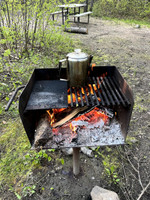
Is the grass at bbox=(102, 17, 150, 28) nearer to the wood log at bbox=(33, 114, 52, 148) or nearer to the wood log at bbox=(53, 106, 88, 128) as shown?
the wood log at bbox=(53, 106, 88, 128)

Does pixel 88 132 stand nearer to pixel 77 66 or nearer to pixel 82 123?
pixel 82 123

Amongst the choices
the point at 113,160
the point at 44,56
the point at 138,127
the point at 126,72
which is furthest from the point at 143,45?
the point at 113,160

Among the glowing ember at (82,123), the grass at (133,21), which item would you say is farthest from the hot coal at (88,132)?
the grass at (133,21)

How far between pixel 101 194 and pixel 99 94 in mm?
1076

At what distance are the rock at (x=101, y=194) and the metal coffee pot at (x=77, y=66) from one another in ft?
3.99

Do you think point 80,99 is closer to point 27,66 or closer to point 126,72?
point 27,66

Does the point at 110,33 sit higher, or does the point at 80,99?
the point at 110,33

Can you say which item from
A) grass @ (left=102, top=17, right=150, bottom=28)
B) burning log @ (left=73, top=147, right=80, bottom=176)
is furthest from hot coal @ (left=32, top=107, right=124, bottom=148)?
grass @ (left=102, top=17, right=150, bottom=28)

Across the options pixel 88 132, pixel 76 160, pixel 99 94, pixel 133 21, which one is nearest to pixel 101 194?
pixel 76 160

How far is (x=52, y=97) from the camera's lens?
1.37m

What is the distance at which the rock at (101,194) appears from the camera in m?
1.45

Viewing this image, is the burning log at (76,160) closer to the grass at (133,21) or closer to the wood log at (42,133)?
the wood log at (42,133)

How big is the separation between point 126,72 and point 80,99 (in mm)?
3105

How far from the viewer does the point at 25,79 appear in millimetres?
3256
